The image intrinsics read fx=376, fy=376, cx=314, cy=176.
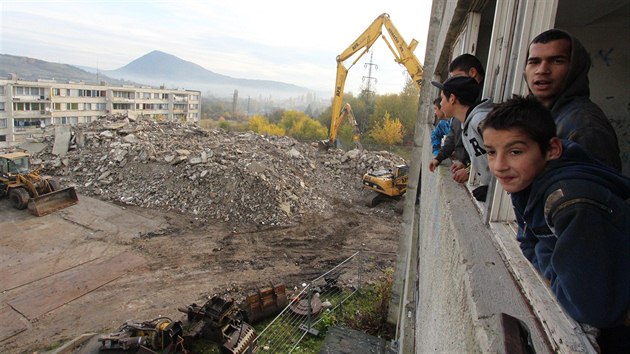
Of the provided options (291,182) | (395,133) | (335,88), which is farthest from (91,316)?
(395,133)

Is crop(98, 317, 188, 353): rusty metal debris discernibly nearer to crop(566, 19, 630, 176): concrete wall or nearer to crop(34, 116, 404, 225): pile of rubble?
crop(34, 116, 404, 225): pile of rubble

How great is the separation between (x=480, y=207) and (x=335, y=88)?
1981 centimetres

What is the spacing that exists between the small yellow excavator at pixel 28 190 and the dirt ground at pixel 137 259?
1.13ft

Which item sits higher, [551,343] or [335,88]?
[335,88]

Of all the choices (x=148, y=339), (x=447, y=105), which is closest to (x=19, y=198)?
(x=148, y=339)

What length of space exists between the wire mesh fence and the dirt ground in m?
0.84

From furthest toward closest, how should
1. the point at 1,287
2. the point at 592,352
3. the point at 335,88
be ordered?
1. the point at 335,88
2. the point at 1,287
3. the point at 592,352

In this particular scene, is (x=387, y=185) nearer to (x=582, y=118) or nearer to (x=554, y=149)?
(x=582, y=118)

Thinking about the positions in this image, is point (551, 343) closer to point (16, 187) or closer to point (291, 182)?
point (291, 182)

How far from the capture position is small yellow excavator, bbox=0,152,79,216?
13.6 meters

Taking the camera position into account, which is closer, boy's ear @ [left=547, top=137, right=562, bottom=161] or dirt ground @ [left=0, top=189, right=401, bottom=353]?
boy's ear @ [left=547, top=137, right=562, bottom=161]

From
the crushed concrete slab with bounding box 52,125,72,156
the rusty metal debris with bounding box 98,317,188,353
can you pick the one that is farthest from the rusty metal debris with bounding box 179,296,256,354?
the crushed concrete slab with bounding box 52,125,72,156

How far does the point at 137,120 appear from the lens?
24.1m

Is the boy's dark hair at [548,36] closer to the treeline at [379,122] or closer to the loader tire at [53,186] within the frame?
the loader tire at [53,186]
